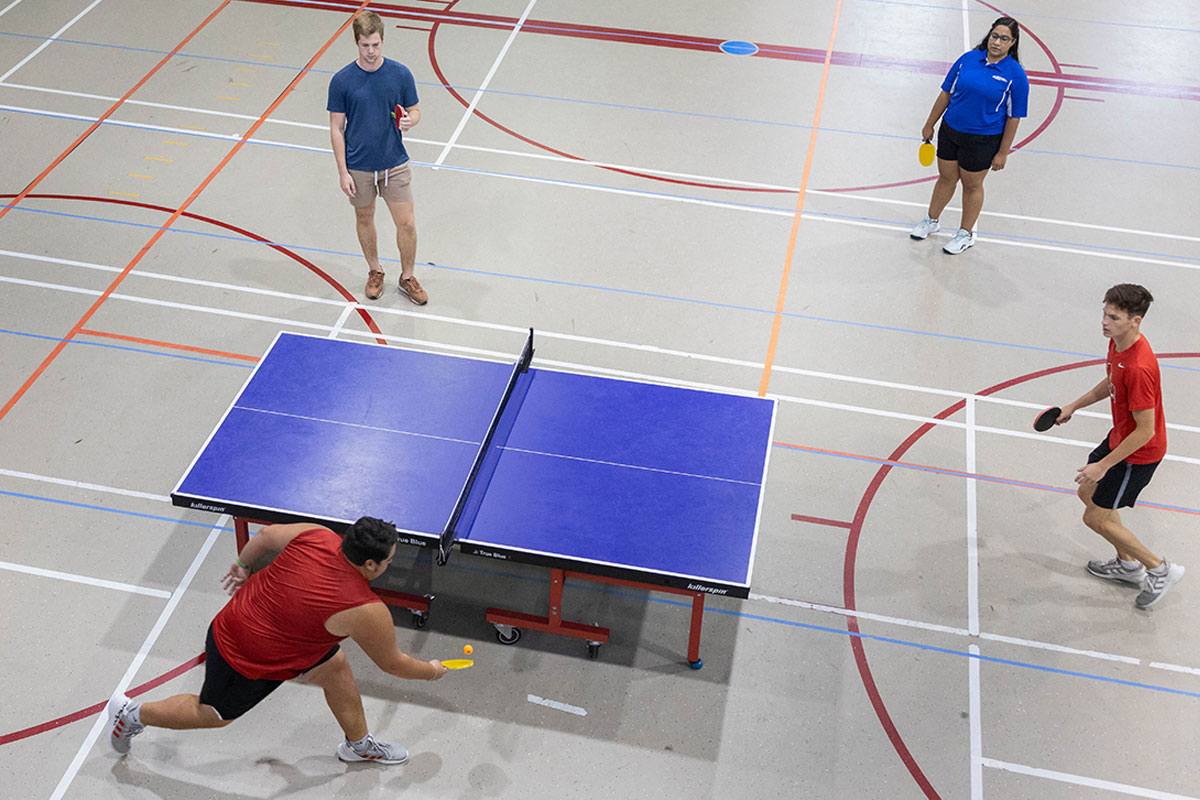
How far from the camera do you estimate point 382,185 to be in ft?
23.9

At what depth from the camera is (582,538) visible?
5121 millimetres

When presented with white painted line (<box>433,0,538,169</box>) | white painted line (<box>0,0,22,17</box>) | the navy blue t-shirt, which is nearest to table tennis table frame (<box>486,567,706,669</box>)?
the navy blue t-shirt

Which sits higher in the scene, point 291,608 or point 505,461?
point 291,608

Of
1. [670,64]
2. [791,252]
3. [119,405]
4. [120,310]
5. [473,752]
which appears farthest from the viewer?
[670,64]

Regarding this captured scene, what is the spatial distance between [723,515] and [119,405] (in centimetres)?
409

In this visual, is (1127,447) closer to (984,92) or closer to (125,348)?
(984,92)

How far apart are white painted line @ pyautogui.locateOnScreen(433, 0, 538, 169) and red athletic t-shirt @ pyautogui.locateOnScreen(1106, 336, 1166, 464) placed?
5.86 m

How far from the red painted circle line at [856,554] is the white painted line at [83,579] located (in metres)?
3.75

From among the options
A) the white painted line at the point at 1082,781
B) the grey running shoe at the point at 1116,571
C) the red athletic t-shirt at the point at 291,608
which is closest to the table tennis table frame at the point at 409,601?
the red athletic t-shirt at the point at 291,608

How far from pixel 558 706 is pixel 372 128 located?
3.93 metres

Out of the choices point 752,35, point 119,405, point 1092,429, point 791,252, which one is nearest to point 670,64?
point 752,35

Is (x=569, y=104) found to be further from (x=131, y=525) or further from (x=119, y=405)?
(x=131, y=525)

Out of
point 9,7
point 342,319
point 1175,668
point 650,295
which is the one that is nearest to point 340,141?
point 342,319

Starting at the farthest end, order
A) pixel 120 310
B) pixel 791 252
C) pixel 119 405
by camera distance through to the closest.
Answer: pixel 791 252, pixel 120 310, pixel 119 405
